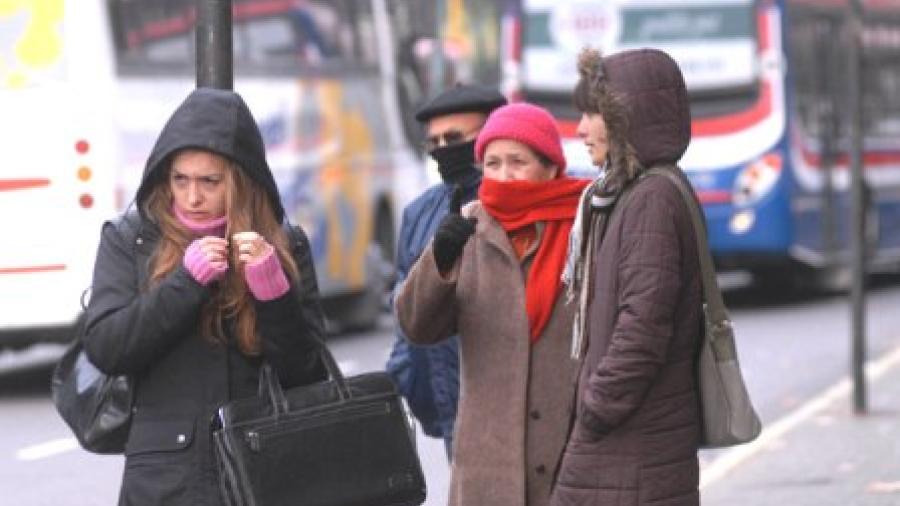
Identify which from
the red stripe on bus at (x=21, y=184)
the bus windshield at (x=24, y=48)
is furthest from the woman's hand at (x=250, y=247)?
the bus windshield at (x=24, y=48)

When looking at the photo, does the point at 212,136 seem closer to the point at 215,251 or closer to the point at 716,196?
the point at 215,251

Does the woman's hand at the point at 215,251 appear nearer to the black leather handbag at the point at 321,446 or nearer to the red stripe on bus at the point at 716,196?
the black leather handbag at the point at 321,446

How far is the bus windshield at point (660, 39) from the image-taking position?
856 inches

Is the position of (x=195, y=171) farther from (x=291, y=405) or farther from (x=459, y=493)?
(x=459, y=493)

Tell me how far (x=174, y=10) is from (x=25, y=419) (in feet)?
11.1

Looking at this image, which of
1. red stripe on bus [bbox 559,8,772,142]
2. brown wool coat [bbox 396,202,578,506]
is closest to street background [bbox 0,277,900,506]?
red stripe on bus [bbox 559,8,772,142]

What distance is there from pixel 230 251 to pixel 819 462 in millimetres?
6390

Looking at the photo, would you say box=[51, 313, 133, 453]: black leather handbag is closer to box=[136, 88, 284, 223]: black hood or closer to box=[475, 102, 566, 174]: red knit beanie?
box=[136, 88, 284, 223]: black hood

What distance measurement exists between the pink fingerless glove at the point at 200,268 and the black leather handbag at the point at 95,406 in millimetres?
Result: 281

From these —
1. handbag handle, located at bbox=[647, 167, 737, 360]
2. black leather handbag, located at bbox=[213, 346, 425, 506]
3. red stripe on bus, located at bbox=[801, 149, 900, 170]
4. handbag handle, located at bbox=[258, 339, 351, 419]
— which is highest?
handbag handle, located at bbox=[647, 167, 737, 360]

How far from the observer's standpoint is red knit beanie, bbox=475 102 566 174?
606cm

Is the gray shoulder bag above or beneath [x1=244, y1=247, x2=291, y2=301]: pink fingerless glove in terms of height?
beneath

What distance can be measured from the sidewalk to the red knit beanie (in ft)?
13.3

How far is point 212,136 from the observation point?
5.34 m
